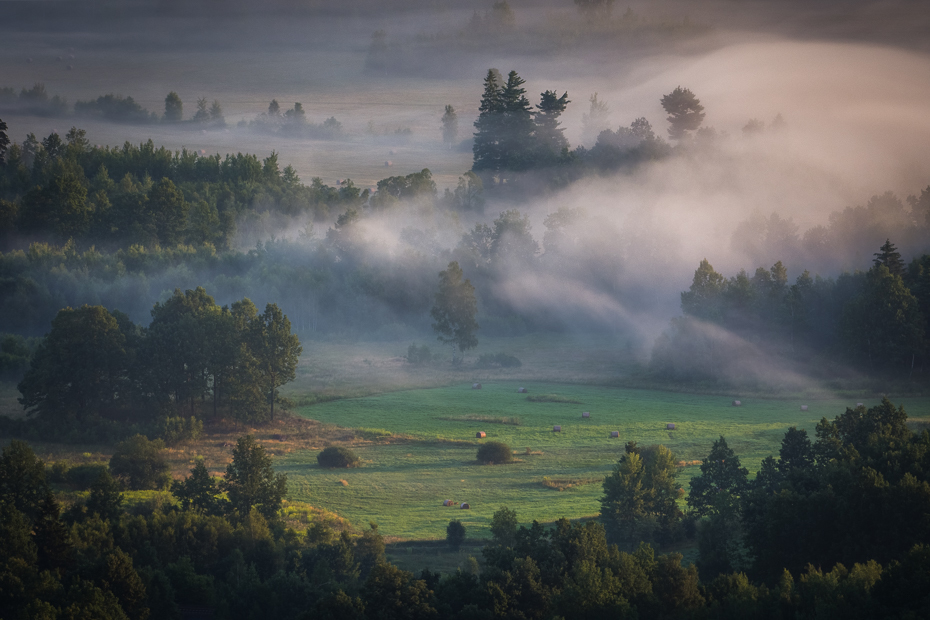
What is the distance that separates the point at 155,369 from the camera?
100 metres

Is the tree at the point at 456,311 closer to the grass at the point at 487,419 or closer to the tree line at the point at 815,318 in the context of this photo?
the tree line at the point at 815,318

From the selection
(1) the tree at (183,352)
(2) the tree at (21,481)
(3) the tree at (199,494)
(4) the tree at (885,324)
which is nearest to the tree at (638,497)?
(3) the tree at (199,494)

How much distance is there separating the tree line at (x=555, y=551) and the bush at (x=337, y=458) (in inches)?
640

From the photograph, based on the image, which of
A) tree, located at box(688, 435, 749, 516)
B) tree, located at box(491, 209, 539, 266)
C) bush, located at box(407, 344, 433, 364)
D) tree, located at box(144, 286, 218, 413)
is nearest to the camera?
tree, located at box(688, 435, 749, 516)

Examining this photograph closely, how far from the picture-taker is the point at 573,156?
648 ft

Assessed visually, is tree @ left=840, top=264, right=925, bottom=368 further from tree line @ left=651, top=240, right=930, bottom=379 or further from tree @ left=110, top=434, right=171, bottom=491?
tree @ left=110, top=434, right=171, bottom=491

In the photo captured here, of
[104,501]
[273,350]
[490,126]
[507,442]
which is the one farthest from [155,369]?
[490,126]

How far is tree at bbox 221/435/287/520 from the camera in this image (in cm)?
6531

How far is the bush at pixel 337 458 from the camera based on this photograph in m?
85.8

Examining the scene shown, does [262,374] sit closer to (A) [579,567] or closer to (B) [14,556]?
(B) [14,556]

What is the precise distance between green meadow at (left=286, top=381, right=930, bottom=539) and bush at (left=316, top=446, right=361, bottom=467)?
111 centimetres

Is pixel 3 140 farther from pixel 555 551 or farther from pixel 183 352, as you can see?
pixel 555 551

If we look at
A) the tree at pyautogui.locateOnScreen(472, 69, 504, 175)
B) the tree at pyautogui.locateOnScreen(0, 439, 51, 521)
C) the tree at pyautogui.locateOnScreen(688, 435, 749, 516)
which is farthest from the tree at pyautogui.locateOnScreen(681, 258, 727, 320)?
the tree at pyautogui.locateOnScreen(0, 439, 51, 521)

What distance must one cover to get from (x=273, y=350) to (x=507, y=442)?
1179 inches
